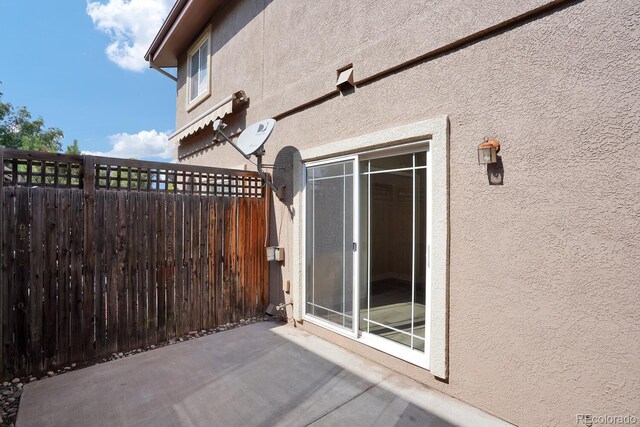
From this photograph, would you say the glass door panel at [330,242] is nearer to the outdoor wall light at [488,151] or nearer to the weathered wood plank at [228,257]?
the weathered wood plank at [228,257]

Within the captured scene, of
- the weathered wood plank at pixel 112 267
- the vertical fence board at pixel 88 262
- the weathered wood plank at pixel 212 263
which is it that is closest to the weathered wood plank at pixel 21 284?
the vertical fence board at pixel 88 262

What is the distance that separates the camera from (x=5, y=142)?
29141 millimetres

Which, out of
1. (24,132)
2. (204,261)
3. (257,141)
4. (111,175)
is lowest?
(204,261)

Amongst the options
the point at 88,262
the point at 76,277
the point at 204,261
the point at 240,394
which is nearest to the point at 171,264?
the point at 204,261

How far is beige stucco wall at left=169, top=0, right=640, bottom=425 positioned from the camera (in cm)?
291

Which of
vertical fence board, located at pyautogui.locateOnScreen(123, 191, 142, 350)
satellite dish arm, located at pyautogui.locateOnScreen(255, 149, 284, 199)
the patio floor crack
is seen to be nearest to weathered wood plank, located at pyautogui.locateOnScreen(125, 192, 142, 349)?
vertical fence board, located at pyautogui.locateOnScreen(123, 191, 142, 350)

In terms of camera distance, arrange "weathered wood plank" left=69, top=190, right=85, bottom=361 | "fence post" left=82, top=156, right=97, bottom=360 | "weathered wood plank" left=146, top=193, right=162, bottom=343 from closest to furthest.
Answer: "weathered wood plank" left=69, top=190, right=85, bottom=361 → "fence post" left=82, top=156, right=97, bottom=360 → "weathered wood plank" left=146, top=193, right=162, bottom=343

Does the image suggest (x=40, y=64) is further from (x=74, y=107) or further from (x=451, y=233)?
(x=451, y=233)

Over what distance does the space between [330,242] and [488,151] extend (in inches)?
131

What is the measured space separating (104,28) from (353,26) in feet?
57.8

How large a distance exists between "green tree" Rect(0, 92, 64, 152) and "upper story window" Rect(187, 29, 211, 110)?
94.9ft

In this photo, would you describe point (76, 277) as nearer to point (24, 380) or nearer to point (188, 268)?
point (24, 380)

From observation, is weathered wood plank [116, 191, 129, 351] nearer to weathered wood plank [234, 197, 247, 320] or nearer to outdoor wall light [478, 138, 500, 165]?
weathered wood plank [234, 197, 247, 320]

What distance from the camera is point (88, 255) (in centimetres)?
516
